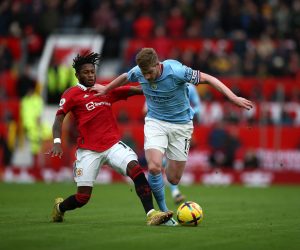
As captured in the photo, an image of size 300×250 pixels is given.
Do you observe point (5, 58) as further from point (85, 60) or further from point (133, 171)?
point (133, 171)

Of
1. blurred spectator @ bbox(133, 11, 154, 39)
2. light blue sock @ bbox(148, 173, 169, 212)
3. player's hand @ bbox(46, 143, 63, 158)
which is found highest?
blurred spectator @ bbox(133, 11, 154, 39)

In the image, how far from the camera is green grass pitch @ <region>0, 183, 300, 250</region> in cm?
952

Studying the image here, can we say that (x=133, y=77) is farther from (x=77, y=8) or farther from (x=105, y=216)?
(x=77, y=8)

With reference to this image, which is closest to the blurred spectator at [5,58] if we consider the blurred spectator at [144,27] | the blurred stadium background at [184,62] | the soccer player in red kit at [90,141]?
the blurred stadium background at [184,62]

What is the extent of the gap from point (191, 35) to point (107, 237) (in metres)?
19.1

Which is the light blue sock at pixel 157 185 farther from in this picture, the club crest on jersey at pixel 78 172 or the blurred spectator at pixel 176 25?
the blurred spectator at pixel 176 25

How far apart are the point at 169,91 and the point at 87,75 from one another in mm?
1210

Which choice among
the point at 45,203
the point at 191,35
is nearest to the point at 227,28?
the point at 191,35

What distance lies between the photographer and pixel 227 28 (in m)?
29.0

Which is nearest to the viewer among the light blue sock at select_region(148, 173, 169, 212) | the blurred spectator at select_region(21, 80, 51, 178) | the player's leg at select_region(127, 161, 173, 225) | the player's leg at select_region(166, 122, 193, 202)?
the player's leg at select_region(127, 161, 173, 225)

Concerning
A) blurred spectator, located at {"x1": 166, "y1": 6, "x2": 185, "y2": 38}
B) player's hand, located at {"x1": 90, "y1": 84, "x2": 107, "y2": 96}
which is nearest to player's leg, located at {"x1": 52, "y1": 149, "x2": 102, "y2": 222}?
player's hand, located at {"x1": 90, "y1": 84, "x2": 107, "y2": 96}

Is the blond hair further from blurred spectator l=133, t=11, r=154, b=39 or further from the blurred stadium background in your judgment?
blurred spectator l=133, t=11, r=154, b=39

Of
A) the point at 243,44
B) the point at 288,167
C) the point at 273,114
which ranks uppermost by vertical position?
the point at 243,44

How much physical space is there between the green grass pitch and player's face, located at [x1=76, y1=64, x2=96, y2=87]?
201 centimetres
